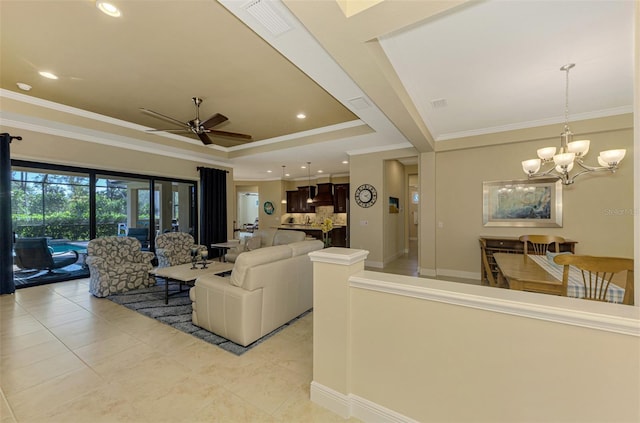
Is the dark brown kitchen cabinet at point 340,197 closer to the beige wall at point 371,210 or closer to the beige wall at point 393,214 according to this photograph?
the beige wall at point 393,214

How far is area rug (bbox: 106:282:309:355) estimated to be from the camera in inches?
104

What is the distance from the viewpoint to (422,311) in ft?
4.77

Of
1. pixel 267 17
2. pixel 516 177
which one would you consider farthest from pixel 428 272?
pixel 267 17

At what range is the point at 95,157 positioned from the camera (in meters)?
4.86

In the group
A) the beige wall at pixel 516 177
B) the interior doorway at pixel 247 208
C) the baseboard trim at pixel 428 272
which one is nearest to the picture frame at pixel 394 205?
the beige wall at pixel 516 177

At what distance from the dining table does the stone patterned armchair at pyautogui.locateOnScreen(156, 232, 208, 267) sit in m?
4.72

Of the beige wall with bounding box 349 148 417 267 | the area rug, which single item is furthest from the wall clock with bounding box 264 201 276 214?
the area rug

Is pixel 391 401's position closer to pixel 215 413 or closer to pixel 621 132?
pixel 215 413

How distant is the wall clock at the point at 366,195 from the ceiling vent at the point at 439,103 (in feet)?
8.23

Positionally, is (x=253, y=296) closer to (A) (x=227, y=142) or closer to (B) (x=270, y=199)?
(A) (x=227, y=142)

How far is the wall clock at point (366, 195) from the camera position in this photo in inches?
234

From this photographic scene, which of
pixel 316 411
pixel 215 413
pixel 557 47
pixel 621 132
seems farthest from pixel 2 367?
pixel 621 132

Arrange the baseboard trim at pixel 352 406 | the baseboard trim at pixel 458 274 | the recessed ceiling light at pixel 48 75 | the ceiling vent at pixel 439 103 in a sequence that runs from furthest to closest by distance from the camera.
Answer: the baseboard trim at pixel 458 274 < the ceiling vent at pixel 439 103 < the recessed ceiling light at pixel 48 75 < the baseboard trim at pixel 352 406

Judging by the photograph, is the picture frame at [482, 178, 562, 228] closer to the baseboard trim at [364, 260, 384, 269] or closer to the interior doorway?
the baseboard trim at [364, 260, 384, 269]
